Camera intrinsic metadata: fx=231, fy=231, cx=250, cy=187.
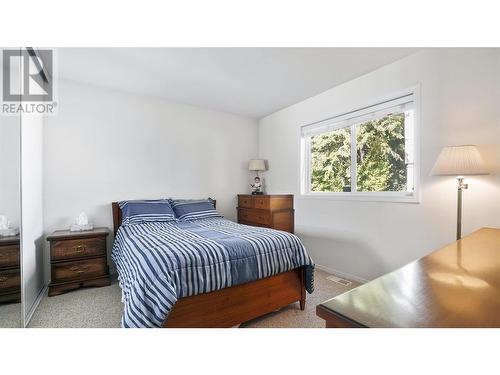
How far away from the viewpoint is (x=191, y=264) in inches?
61.1

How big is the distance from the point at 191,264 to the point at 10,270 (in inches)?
54.2

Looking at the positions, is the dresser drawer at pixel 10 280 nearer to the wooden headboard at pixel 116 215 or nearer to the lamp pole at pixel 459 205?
the wooden headboard at pixel 116 215

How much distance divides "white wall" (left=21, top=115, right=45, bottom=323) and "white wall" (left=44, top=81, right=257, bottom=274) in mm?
205

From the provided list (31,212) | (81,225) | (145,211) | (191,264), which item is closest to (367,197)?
(191,264)

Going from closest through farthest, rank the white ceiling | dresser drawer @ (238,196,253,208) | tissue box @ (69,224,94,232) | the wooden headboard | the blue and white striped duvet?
1. the blue and white striped duvet
2. the white ceiling
3. tissue box @ (69,224,94,232)
4. the wooden headboard
5. dresser drawer @ (238,196,253,208)

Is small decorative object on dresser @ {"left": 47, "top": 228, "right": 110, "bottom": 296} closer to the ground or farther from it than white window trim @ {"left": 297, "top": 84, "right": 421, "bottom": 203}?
closer to the ground

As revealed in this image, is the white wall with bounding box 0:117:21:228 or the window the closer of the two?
the white wall with bounding box 0:117:21:228

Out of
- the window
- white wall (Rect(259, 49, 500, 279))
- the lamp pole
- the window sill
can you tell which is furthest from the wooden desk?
the window

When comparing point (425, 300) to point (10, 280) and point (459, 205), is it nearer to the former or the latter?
point (459, 205)

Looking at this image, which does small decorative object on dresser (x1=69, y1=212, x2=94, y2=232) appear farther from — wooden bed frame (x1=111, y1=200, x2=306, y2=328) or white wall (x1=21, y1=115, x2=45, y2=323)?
wooden bed frame (x1=111, y1=200, x2=306, y2=328)

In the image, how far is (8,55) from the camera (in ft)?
5.62

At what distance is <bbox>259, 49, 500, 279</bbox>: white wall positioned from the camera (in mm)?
1809

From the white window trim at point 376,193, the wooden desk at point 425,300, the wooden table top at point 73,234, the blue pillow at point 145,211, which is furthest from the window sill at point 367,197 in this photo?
the wooden table top at point 73,234

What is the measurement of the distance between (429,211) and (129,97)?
12.3ft
